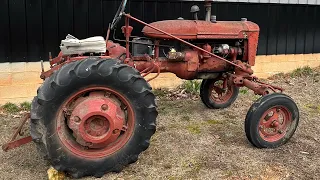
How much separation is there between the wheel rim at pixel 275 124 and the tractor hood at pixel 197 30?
1025mm

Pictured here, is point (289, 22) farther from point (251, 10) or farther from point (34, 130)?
point (34, 130)

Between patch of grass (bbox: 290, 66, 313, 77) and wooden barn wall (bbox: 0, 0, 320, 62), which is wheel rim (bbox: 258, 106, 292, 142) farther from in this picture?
patch of grass (bbox: 290, 66, 313, 77)

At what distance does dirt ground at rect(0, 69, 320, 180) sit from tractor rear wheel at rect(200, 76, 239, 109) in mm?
150

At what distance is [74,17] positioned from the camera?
6031 millimetres

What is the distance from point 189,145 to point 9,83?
3.06 meters

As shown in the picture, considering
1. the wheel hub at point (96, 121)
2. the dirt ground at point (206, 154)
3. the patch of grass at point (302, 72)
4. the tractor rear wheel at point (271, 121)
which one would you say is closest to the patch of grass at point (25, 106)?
the dirt ground at point (206, 154)

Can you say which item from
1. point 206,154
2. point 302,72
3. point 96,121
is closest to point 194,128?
point 206,154

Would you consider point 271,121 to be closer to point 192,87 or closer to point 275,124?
point 275,124

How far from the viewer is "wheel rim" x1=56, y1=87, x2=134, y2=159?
3.47 metres

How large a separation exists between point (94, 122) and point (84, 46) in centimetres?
86

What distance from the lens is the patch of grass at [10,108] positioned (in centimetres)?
575

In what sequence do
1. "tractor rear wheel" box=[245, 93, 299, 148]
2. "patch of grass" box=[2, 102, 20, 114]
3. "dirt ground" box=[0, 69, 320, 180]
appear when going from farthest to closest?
"patch of grass" box=[2, 102, 20, 114], "tractor rear wheel" box=[245, 93, 299, 148], "dirt ground" box=[0, 69, 320, 180]

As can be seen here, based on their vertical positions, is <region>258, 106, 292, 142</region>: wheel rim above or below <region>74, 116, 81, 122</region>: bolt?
below

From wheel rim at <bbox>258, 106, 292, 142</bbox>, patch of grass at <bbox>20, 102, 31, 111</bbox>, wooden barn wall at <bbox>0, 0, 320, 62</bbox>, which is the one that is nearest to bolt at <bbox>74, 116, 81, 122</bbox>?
wheel rim at <bbox>258, 106, 292, 142</bbox>
